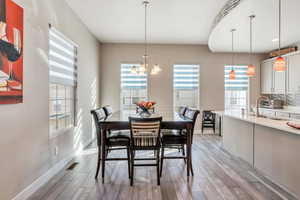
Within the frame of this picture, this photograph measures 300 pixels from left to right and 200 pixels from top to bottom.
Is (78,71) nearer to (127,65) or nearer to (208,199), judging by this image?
(127,65)

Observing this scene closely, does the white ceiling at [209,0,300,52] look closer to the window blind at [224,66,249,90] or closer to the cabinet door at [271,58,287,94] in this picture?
the window blind at [224,66,249,90]

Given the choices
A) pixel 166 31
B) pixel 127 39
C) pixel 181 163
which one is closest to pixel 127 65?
pixel 127 39

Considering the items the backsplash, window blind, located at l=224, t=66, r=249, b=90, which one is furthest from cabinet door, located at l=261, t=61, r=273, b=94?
window blind, located at l=224, t=66, r=249, b=90

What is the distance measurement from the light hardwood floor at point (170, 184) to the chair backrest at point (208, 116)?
8.04 feet

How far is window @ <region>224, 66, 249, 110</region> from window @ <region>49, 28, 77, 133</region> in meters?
4.64

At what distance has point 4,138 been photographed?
1.97 m

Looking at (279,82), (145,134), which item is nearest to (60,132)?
(145,134)

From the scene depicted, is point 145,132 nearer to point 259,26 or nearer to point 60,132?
point 60,132

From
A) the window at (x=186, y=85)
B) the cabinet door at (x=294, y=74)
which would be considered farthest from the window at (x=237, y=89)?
the cabinet door at (x=294, y=74)

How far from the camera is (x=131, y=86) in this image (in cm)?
610

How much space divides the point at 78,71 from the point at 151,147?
2484 millimetres

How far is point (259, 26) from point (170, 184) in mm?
3556

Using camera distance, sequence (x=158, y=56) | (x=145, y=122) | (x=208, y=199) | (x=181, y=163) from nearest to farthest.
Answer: (x=208, y=199) < (x=145, y=122) < (x=181, y=163) < (x=158, y=56)

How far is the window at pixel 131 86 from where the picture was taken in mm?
6094
